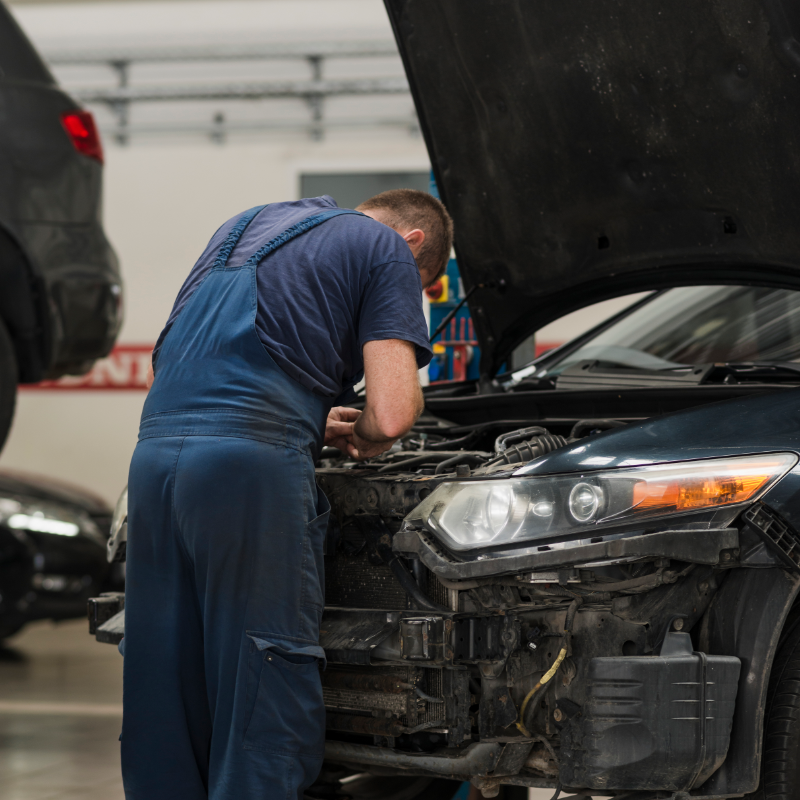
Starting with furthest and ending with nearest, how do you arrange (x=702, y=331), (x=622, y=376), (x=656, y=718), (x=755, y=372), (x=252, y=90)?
(x=252, y=90) < (x=702, y=331) < (x=622, y=376) < (x=755, y=372) < (x=656, y=718)

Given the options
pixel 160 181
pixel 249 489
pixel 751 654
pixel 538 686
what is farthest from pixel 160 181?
pixel 751 654

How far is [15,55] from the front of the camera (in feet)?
16.9

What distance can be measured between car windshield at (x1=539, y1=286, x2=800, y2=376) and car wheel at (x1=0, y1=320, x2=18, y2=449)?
9.07ft

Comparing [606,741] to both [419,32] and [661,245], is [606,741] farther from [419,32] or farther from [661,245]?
[419,32]

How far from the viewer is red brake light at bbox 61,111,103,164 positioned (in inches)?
210

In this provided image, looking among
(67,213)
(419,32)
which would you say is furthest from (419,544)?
(67,213)

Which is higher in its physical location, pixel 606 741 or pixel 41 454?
pixel 41 454

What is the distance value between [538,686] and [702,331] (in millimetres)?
1627

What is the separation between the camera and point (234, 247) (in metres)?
2.41

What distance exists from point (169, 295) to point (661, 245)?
716cm

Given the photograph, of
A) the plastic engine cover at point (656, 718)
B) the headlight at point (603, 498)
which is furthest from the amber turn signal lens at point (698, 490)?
the plastic engine cover at point (656, 718)

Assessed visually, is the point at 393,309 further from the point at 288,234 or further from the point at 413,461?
the point at 413,461

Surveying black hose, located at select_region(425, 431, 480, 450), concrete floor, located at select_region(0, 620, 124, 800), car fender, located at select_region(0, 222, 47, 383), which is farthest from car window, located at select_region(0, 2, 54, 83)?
black hose, located at select_region(425, 431, 480, 450)

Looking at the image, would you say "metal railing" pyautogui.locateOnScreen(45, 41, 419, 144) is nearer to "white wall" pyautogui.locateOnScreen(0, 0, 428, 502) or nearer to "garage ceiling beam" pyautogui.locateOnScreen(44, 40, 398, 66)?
"garage ceiling beam" pyautogui.locateOnScreen(44, 40, 398, 66)
